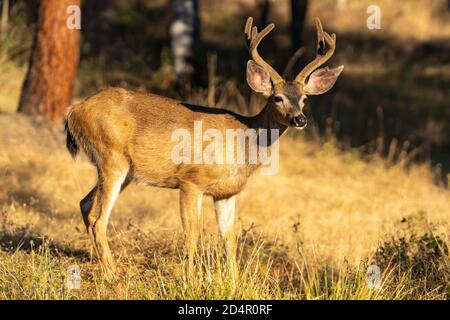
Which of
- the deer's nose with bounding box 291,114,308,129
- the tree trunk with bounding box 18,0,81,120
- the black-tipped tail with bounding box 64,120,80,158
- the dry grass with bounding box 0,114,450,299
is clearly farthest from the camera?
the tree trunk with bounding box 18,0,81,120

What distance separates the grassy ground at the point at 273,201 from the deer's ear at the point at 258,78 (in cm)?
128

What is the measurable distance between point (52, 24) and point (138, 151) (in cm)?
497

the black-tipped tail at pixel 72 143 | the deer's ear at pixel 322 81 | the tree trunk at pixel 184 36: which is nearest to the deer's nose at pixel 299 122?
the deer's ear at pixel 322 81

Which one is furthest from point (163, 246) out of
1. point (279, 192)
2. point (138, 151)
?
point (279, 192)

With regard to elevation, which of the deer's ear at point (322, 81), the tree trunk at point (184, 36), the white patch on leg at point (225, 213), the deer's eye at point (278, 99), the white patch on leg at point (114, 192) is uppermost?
the tree trunk at point (184, 36)

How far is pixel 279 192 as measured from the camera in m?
12.4

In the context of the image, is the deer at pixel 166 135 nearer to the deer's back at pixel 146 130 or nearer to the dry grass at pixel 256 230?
the deer's back at pixel 146 130

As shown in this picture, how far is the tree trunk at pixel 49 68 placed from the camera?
41.7 ft

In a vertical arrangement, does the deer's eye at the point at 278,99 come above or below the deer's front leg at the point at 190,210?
above

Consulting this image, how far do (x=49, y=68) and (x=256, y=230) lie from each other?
4.32m

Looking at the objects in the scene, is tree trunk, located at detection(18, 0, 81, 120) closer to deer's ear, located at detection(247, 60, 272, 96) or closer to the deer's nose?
deer's ear, located at detection(247, 60, 272, 96)

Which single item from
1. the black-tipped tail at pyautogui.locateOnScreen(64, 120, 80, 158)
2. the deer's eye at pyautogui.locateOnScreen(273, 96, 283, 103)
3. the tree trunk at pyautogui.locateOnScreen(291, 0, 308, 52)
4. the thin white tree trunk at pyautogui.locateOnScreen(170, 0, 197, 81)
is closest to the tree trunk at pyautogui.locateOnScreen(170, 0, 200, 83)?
the thin white tree trunk at pyautogui.locateOnScreen(170, 0, 197, 81)

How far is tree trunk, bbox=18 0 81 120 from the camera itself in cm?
1271
